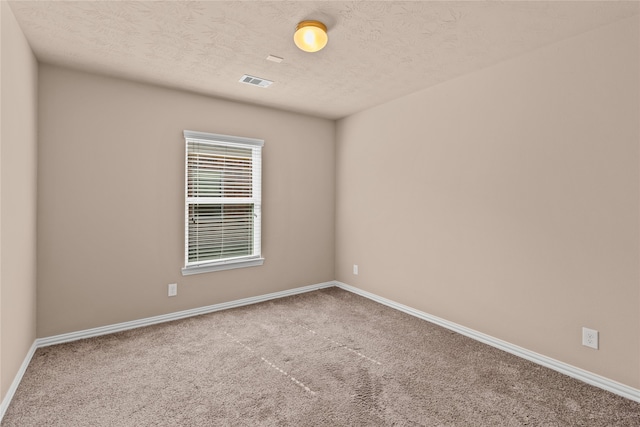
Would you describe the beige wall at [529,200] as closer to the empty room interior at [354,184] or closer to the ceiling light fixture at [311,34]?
the empty room interior at [354,184]

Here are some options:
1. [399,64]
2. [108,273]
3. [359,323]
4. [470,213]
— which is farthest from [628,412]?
[108,273]

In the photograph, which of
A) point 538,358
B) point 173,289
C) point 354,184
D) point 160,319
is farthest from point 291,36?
point 538,358

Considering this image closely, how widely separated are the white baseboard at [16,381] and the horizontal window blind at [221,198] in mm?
1408

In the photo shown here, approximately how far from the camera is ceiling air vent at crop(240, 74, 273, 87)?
3237mm

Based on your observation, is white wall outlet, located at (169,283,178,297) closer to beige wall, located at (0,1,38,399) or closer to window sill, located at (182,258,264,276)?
window sill, located at (182,258,264,276)

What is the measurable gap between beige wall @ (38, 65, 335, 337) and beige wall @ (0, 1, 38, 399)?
0.17m

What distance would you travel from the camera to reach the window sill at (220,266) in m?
3.66

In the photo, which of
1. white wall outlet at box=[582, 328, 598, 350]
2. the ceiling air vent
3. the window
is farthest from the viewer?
the window

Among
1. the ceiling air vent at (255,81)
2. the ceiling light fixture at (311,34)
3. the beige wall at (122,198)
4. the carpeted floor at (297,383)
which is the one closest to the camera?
the carpeted floor at (297,383)

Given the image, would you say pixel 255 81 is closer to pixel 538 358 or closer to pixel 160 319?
pixel 160 319

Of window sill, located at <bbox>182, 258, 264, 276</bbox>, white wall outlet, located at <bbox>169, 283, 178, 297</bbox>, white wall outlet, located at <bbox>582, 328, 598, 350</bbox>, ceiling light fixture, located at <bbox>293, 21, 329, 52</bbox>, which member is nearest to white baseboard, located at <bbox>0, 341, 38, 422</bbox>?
white wall outlet, located at <bbox>169, 283, 178, 297</bbox>

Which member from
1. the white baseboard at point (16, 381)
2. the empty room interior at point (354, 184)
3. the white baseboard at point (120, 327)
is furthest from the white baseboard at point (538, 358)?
the white baseboard at point (16, 381)

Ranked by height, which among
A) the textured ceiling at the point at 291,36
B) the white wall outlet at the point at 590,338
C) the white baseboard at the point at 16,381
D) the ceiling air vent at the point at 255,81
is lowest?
the white baseboard at the point at 16,381

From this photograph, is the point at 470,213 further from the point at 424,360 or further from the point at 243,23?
the point at 243,23
